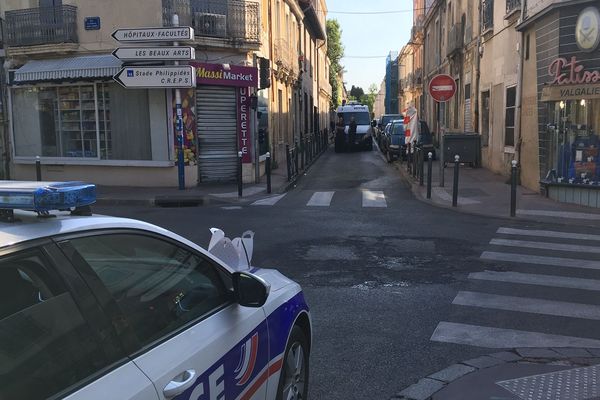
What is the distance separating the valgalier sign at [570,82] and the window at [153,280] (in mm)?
11307

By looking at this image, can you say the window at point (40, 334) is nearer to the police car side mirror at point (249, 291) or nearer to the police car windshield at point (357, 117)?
the police car side mirror at point (249, 291)

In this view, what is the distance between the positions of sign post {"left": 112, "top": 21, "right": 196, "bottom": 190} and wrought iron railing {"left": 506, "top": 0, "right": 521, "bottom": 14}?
8816 millimetres

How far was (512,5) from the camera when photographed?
1619 centimetres

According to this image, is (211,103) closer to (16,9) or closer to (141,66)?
(141,66)

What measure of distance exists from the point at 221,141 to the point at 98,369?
49.0 ft

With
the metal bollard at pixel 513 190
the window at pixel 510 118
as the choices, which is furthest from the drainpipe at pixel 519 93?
the metal bollard at pixel 513 190

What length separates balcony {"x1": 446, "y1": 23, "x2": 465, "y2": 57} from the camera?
24.8 meters

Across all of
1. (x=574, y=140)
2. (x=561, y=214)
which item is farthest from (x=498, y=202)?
(x=574, y=140)

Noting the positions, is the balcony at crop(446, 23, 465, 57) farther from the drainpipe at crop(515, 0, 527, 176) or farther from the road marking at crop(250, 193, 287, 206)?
the road marking at crop(250, 193, 287, 206)

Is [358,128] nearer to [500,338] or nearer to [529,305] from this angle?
[529,305]

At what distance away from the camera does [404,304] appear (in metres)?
5.76

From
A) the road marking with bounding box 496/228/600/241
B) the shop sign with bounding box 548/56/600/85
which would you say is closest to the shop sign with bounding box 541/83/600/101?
the shop sign with bounding box 548/56/600/85

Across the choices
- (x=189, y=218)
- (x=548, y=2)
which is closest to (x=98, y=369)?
(x=189, y=218)

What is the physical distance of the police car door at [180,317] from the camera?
2104 mm
